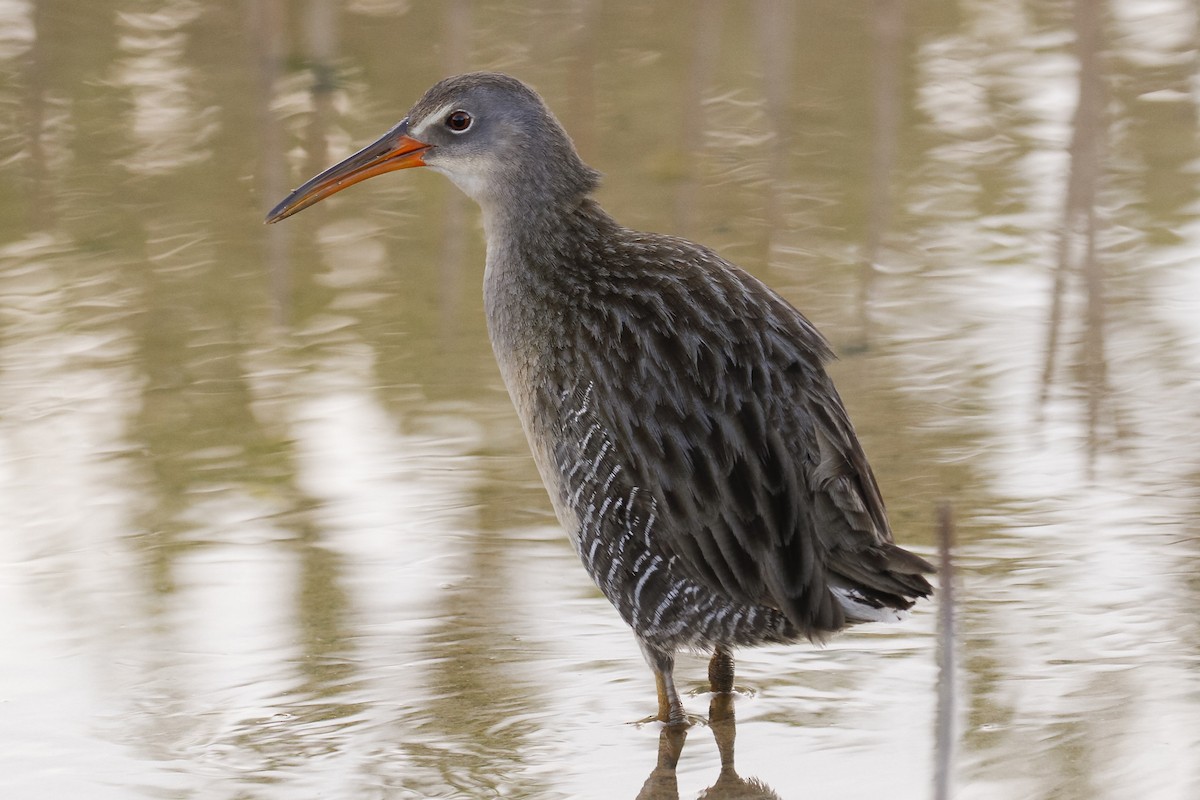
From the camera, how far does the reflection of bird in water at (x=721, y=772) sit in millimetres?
4209

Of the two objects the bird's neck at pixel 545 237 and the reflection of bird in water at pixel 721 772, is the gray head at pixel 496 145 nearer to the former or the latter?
the bird's neck at pixel 545 237

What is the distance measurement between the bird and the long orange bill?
1.20 ft

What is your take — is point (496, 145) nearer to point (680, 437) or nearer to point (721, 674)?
point (680, 437)

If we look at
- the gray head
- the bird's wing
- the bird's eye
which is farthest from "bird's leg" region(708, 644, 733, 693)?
the bird's eye

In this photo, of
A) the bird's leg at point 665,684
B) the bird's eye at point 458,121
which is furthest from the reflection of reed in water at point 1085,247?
the bird's eye at point 458,121

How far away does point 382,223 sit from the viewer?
741cm

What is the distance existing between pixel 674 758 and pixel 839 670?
552mm

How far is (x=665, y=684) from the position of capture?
4.45m

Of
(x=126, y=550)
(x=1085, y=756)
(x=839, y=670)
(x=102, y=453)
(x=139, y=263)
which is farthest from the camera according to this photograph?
(x=139, y=263)

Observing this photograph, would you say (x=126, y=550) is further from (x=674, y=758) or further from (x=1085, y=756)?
(x=1085, y=756)

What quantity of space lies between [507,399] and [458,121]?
1431mm

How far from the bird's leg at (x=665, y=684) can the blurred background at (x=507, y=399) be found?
8 cm

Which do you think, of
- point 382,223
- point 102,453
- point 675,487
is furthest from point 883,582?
point 382,223

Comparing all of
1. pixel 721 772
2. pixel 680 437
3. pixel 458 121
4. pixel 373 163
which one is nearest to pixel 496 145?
pixel 458 121
